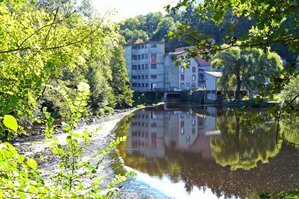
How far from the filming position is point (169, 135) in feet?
107

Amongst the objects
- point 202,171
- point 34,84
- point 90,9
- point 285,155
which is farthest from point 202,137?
point 90,9

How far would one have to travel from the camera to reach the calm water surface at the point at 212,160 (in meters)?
16.2

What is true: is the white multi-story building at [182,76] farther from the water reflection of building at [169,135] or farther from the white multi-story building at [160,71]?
the water reflection of building at [169,135]

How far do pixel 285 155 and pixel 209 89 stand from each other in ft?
155

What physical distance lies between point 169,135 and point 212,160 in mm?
11174

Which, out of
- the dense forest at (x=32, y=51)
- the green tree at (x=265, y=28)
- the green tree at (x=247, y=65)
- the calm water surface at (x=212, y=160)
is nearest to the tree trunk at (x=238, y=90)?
the green tree at (x=247, y=65)

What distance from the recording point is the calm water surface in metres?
16.2

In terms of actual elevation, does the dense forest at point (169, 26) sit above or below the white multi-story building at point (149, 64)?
above

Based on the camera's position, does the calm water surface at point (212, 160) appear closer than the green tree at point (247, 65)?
Yes

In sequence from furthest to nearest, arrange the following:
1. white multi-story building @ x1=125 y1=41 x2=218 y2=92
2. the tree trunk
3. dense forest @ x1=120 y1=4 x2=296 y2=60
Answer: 1. dense forest @ x1=120 y1=4 x2=296 y2=60
2. white multi-story building @ x1=125 y1=41 x2=218 y2=92
3. the tree trunk

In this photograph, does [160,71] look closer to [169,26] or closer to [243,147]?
[169,26]

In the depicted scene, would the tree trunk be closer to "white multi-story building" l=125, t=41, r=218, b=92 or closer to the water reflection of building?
"white multi-story building" l=125, t=41, r=218, b=92

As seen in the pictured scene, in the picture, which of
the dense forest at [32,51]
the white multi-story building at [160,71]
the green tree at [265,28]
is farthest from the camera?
the white multi-story building at [160,71]

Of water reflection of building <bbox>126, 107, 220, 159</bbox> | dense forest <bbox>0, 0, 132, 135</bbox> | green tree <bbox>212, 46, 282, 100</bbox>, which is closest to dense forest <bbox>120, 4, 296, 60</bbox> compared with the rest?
green tree <bbox>212, 46, 282, 100</bbox>
